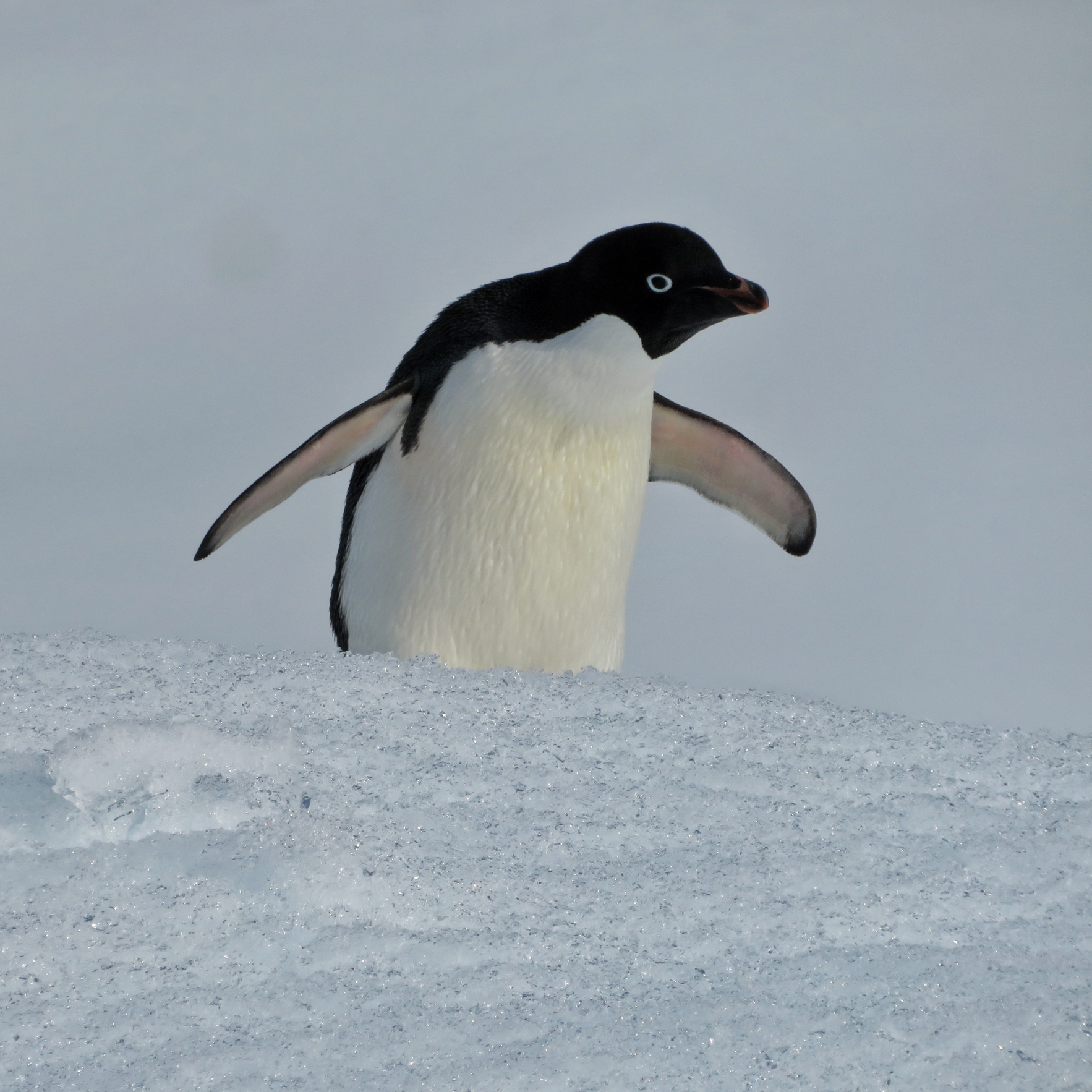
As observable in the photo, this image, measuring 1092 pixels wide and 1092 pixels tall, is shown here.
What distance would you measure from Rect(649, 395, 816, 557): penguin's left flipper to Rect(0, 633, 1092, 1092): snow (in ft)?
4.48

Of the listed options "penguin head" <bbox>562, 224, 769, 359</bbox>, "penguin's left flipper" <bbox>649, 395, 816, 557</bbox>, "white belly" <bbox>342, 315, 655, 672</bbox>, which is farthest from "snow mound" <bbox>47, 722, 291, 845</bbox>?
"penguin's left flipper" <bbox>649, 395, 816, 557</bbox>

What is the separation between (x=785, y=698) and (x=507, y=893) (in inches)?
31.1

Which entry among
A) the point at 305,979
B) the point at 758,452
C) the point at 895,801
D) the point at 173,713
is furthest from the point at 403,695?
the point at 758,452

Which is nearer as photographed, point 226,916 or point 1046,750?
point 226,916

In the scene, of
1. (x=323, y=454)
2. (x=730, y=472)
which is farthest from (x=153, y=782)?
(x=730, y=472)

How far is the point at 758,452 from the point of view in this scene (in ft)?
11.0

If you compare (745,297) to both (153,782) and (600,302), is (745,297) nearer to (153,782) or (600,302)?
(600,302)

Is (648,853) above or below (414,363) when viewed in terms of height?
below

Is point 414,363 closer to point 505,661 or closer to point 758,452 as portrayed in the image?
point 505,661

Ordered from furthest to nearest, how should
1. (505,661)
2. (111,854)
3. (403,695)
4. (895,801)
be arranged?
(505,661) < (403,695) < (895,801) < (111,854)

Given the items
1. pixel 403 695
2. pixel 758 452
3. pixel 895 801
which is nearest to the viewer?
pixel 895 801

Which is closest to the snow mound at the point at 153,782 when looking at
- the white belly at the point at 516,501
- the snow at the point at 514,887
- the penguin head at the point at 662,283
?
the snow at the point at 514,887

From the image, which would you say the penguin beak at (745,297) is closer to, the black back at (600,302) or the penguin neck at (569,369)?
the black back at (600,302)

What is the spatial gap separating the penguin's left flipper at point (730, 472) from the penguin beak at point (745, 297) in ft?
2.15
